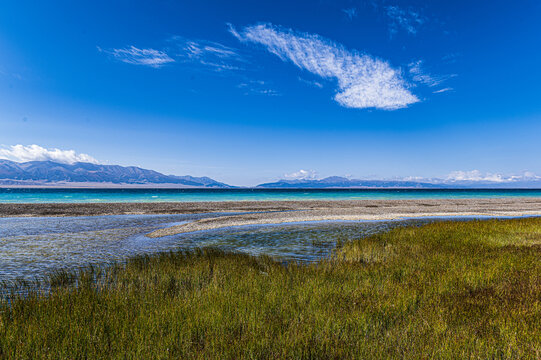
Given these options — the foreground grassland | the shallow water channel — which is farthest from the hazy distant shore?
the foreground grassland

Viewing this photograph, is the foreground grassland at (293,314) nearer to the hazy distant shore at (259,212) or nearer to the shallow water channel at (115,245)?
the shallow water channel at (115,245)

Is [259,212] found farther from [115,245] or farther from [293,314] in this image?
[293,314]

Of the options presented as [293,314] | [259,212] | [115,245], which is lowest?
[259,212]

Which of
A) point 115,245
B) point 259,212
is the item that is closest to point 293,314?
point 115,245

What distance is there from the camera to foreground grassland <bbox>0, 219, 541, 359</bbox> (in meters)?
4.97

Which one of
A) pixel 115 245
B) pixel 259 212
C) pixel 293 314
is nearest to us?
pixel 293 314

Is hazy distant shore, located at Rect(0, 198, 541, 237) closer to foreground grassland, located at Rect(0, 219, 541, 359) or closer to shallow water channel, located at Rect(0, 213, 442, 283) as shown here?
shallow water channel, located at Rect(0, 213, 442, 283)

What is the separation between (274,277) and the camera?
9438mm

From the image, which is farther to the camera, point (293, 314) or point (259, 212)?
point (259, 212)

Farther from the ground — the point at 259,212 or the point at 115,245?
the point at 115,245

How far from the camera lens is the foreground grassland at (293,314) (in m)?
4.97

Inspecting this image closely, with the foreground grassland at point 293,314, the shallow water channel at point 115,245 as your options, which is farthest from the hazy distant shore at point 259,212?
the foreground grassland at point 293,314

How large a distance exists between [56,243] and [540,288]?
26.5 m

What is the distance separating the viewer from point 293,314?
21.4 feet
